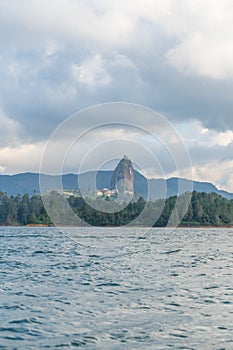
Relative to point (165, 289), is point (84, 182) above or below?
above

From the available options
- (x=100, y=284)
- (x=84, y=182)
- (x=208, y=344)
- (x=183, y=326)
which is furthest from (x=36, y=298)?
(x=84, y=182)

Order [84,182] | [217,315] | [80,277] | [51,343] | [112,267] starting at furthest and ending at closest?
[84,182], [112,267], [80,277], [217,315], [51,343]

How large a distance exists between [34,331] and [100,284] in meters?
12.2

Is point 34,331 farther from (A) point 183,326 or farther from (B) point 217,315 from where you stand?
(B) point 217,315

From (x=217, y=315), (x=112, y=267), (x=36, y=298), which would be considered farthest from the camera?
(x=112, y=267)

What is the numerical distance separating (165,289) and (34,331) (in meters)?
11.7

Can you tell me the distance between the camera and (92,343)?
1750 centimetres

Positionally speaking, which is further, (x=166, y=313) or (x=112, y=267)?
(x=112, y=267)

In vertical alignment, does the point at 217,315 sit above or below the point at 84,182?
below

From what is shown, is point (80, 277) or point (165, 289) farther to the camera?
point (80, 277)

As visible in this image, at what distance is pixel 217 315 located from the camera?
22203 millimetres

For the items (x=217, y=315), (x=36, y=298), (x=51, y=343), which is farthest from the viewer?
(x=36, y=298)

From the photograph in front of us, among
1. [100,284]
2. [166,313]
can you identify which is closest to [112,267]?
[100,284]

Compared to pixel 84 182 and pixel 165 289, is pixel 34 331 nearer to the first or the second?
pixel 165 289
